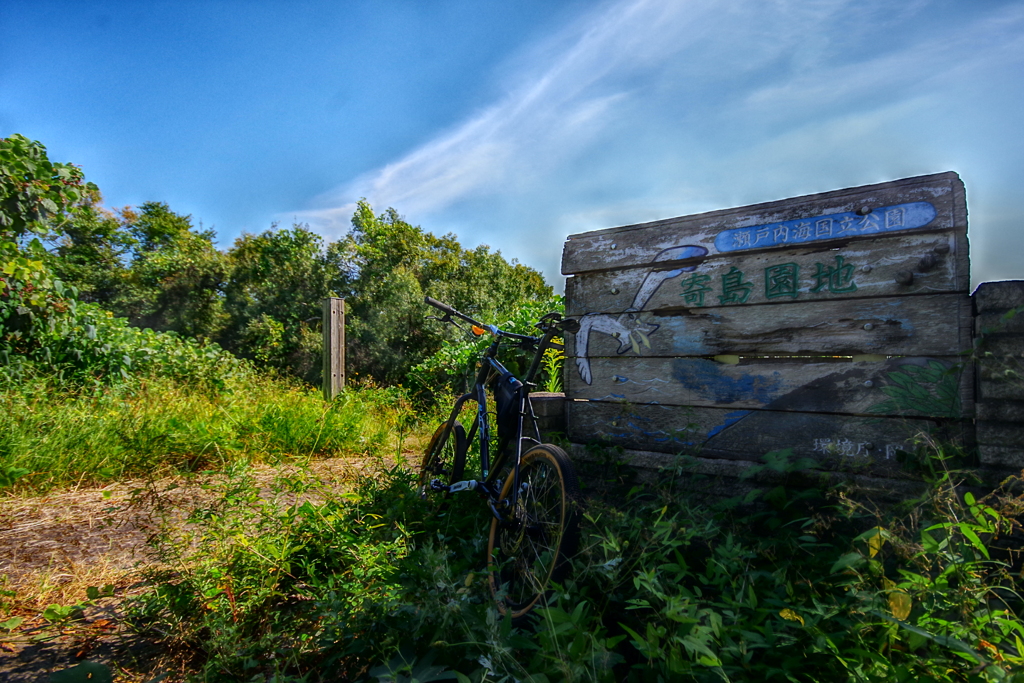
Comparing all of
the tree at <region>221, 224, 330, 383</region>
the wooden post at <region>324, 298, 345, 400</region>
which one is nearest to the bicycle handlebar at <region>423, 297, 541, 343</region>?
the wooden post at <region>324, 298, 345, 400</region>

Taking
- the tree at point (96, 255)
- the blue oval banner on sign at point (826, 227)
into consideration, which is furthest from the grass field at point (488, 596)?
the tree at point (96, 255)

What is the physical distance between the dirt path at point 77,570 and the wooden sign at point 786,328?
1748 millimetres

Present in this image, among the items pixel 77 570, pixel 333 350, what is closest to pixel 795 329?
pixel 77 570

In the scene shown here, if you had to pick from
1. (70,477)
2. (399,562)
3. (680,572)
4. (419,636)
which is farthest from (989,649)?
(70,477)

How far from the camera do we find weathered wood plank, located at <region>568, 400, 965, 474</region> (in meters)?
2.16

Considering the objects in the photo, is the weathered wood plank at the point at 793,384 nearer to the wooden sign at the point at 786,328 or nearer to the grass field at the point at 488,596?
the wooden sign at the point at 786,328

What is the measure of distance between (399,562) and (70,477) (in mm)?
3327

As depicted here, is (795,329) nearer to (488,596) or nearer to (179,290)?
(488,596)

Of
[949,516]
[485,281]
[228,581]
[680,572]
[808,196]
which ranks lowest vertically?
[228,581]

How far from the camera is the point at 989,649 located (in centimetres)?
146

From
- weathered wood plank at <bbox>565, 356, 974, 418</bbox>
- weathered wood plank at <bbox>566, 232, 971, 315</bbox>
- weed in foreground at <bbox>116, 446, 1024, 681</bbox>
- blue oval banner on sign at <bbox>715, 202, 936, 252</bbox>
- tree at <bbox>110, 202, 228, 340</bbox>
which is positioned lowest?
weed in foreground at <bbox>116, 446, 1024, 681</bbox>

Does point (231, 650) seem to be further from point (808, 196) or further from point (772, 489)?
point (808, 196)

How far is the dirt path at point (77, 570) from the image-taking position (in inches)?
88.0

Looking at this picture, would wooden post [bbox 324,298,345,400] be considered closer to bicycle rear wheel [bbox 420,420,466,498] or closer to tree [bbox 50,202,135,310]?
bicycle rear wheel [bbox 420,420,466,498]
